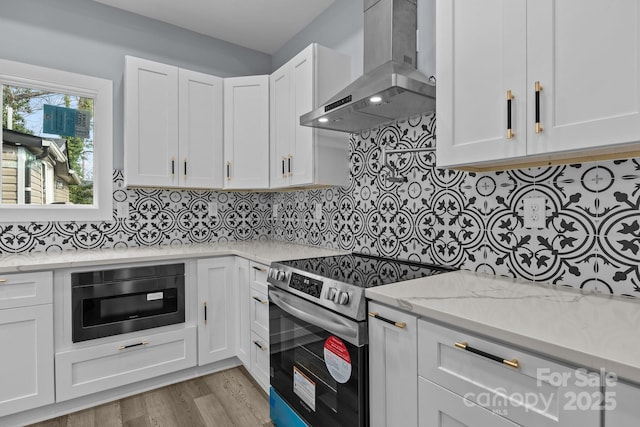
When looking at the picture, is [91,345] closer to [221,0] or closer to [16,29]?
[16,29]

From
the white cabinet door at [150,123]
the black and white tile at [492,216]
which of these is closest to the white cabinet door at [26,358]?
the white cabinet door at [150,123]

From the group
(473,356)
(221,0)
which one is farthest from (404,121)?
(221,0)

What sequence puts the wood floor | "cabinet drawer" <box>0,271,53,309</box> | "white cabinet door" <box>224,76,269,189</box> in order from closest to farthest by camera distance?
"cabinet drawer" <box>0,271,53,309</box> < the wood floor < "white cabinet door" <box>224,76,269,189</box>

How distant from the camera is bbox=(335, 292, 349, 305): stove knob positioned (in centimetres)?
138

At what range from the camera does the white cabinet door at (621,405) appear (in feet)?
2.29

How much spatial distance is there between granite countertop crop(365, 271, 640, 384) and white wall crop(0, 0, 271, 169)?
8.33ft

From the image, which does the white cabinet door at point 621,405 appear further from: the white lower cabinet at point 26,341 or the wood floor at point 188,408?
the white lower cabinet at point 26,341

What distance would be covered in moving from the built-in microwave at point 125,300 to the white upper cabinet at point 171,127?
700mm

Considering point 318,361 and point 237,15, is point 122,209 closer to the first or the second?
point 237,15

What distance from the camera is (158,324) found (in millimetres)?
2311

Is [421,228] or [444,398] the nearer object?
[444,398]

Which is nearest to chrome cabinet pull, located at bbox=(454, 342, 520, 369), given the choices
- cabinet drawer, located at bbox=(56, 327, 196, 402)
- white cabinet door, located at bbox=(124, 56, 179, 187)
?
cabinet drawer, located at bbox=(56, 327, 196, 402)

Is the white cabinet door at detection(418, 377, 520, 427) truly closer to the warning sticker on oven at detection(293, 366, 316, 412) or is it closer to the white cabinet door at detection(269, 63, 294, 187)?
the warning sticker on oven at detection(293, 366, 316, 412)

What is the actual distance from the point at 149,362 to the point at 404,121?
2282mm
